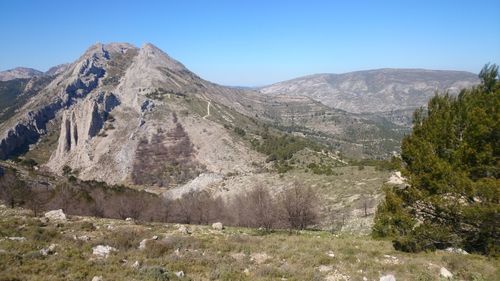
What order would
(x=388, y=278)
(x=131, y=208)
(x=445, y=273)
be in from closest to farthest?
1. (x=388, y=278)
2. (x=445, y=273)
3. (x=131, y=208)

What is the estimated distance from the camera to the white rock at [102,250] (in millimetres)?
18406

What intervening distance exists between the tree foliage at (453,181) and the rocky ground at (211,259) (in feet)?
4.72

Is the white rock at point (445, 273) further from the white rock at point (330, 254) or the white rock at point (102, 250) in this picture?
the white rock at point (102, 250)

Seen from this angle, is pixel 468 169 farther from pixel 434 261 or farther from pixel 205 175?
pixel 205 175

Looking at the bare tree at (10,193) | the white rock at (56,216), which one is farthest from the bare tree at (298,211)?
the bare tree at (10,193)

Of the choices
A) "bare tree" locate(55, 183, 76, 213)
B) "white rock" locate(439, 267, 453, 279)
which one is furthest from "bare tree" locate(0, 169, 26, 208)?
"white rock" locate(439, 267, 453, 279)

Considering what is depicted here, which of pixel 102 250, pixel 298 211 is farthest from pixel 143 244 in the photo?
pixel 298 211

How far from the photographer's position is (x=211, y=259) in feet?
60.6

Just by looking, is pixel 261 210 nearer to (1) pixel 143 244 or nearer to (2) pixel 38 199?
(1) pixel 143 244

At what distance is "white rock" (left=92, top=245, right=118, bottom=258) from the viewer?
60.4 feet

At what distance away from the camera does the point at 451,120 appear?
20141 millimetres

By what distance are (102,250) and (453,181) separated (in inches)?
728

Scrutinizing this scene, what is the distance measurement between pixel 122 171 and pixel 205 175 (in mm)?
68469

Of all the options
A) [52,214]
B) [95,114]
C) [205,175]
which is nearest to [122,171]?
[95,114]
